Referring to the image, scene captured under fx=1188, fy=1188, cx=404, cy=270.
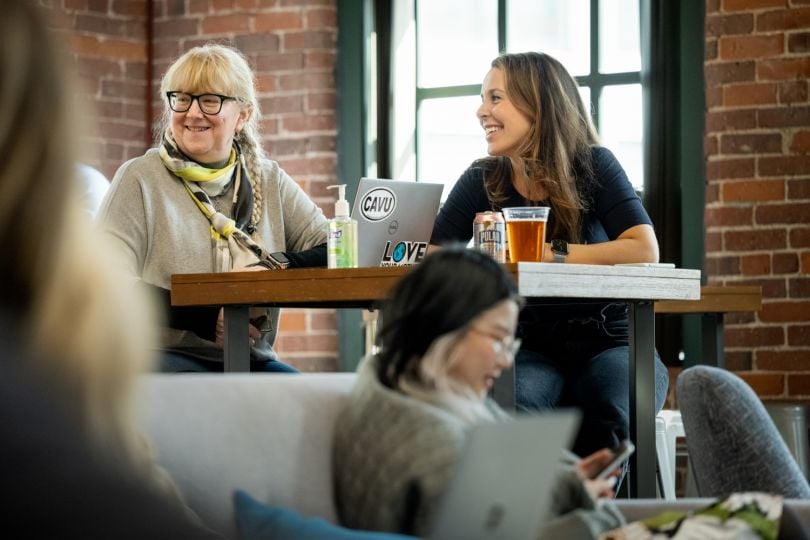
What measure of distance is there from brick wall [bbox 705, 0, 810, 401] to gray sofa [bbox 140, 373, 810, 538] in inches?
113

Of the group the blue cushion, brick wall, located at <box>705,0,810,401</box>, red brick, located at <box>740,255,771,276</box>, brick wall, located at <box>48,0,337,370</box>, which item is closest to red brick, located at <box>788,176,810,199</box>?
brick wall, located at <box>705,0,810,401</box>

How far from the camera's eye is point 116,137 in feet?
15.4

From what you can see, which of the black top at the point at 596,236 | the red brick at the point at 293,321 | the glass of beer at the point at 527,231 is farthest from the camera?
the red brick at the point at 293,321

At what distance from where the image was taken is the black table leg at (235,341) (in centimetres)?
243

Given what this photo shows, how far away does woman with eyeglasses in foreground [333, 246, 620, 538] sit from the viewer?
1.28 metres

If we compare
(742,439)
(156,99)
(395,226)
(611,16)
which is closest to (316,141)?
(156,99)

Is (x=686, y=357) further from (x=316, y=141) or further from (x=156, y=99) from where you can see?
(x=156, y=99)

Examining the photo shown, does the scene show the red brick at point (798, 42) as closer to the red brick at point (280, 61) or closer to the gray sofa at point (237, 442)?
the red brick at point (280, 61)

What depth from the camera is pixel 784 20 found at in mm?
4004

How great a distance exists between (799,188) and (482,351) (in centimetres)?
293

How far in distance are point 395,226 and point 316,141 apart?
6.53 feet

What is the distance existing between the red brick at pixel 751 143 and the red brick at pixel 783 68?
198 mm

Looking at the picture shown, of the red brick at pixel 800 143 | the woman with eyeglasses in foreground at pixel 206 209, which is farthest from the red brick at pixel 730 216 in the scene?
the woman with eyeglasses in foreground at pixel 206 209

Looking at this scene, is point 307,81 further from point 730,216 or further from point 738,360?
point 738,360
